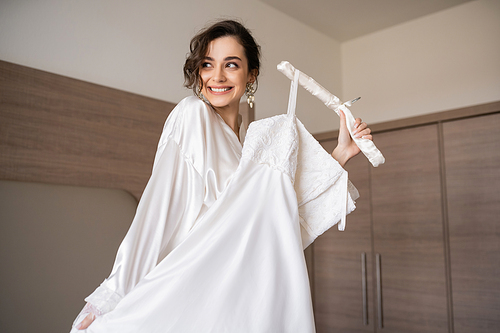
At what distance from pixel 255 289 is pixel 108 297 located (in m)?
0.35

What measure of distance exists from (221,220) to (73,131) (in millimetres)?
1288

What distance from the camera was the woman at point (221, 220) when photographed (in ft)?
3.19

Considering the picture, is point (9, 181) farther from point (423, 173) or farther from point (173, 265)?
point (423, 173)

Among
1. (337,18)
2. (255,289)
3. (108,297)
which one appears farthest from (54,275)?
(337,18)

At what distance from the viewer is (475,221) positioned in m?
2.53

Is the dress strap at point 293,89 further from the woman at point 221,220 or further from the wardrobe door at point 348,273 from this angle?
the wardrobe door at point 348,273

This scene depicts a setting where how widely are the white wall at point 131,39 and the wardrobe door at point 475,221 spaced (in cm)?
139

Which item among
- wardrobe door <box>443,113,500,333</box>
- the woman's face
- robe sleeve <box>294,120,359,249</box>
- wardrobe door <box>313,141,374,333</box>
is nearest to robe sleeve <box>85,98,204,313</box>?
the woman's face

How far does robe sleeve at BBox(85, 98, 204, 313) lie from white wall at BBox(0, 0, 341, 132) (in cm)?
133

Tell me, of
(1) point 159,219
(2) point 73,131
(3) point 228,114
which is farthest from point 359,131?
(2) point 73,131

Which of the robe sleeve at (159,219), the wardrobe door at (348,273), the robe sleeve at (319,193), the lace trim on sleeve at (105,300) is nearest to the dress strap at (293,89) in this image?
the robe sleeve at (319,193)

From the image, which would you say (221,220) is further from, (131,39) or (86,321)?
(131,39)

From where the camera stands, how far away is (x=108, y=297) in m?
0.95

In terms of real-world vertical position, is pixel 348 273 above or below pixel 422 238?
below
